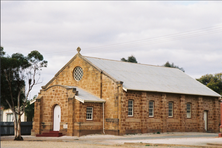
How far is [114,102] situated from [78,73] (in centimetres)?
576

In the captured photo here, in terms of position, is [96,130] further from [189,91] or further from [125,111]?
[189,91]

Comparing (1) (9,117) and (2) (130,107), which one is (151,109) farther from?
Answer: (1) (9,117)

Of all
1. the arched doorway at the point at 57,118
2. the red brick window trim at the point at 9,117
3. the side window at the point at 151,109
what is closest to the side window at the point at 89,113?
the arched doorway at the point at 57,118

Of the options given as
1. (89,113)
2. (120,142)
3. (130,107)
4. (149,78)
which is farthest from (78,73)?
(120,142)

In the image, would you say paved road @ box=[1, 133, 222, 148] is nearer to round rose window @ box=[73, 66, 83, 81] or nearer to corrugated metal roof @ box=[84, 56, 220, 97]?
corrugated metal roof @ box=[84, 56, 220, 97]

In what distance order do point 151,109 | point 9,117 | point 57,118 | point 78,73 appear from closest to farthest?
point 57,118, point 151,109, point 78,73, point 9,117

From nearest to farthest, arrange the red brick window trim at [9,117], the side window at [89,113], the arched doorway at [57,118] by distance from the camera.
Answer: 1. the side window at [89,113]
2. the arched doorway at [57,118]
3. the red brick window trim at [9,117]

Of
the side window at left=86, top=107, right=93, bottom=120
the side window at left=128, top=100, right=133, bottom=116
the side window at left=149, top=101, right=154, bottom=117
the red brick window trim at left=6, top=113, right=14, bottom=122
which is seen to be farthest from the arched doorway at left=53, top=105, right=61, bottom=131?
the red brick window trim at left=6, top=113, right=14, bottom=122

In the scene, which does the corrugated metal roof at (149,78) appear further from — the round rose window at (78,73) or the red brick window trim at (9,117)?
the red brick window trim at (9,117)

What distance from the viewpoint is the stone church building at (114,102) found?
31688 millimetres

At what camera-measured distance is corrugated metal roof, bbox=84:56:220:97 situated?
3431cm

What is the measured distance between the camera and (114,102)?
3203 centimetres

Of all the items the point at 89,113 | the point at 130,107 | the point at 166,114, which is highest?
the point at 130,107

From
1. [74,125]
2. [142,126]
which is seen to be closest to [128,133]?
[142,126]
